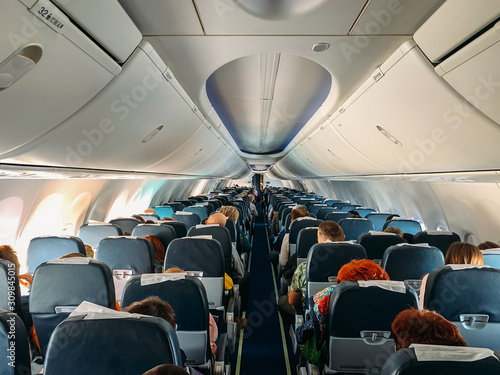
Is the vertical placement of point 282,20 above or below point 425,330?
above

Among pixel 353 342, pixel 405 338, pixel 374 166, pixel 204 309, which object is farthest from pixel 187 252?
pixel 374 166

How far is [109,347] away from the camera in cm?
160

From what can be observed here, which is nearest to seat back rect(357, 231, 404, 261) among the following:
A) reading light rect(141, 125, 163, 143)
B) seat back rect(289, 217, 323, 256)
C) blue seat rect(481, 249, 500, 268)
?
blue seat rect(481, 249, 500, 268)

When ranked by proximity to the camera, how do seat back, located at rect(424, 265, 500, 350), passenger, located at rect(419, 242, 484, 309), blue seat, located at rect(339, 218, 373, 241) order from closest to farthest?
seat back, located at rect(424, 265, 500, 350)
passenger, located at rect(419, 242, 484, 309)
blue seat, located at rect(339, 218, 373, 241)

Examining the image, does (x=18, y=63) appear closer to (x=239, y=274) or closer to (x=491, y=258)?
(x=239, y=274)

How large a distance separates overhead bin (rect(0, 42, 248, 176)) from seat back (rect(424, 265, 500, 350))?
108 inches

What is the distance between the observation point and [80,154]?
380 cm

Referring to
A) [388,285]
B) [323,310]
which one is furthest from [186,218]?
[388,285]

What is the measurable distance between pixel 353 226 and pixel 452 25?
4.36 metres

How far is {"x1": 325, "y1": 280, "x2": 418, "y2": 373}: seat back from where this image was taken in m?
2.44

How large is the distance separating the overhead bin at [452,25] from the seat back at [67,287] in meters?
2.86

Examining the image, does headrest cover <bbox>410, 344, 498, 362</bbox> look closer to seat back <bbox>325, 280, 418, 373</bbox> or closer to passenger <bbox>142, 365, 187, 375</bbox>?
passenger <bbox>142, 365, 187, 375</bbox>

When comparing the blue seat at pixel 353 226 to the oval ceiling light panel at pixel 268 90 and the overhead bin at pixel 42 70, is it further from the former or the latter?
the overhead bin at pixel 42 70

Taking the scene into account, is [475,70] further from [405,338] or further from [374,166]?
[374,166]
